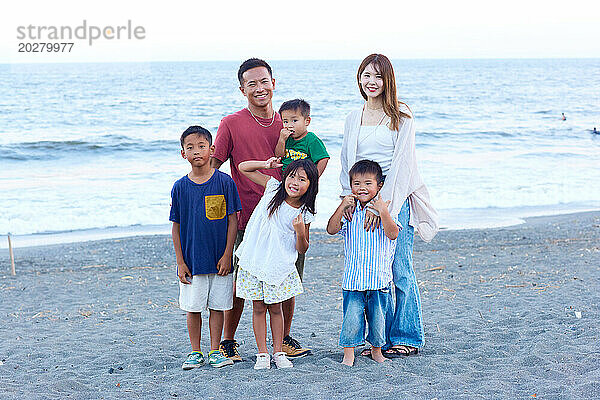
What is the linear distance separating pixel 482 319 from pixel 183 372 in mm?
2509

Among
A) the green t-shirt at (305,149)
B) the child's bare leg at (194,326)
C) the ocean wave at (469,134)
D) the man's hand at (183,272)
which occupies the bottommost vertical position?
the child's bare leg at (194,326)

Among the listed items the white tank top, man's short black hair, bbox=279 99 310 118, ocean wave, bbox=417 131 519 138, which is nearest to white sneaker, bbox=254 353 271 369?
the white tank top

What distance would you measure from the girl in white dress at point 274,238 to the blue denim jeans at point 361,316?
36cm

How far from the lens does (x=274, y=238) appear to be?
3861mm

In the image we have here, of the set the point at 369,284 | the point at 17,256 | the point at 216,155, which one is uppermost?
the point at 216,155

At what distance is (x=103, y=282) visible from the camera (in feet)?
24.1

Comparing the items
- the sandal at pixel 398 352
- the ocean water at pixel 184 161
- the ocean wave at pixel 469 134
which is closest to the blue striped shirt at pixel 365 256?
the sandal at pixel 398 352

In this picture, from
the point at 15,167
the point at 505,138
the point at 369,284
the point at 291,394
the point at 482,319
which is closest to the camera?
the point at 291,394

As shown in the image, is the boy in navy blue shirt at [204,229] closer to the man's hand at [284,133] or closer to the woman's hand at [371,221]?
the man's hand at [284,133]

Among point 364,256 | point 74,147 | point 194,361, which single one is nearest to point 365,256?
point 364,256

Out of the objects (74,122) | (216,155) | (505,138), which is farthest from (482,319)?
(74,122)

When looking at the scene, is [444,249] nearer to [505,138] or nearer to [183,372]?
[183,372]

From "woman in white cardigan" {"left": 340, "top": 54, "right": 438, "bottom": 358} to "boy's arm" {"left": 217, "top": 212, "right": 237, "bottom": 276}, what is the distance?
713 millimetres

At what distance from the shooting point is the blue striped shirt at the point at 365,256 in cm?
391
